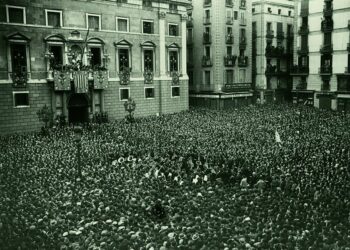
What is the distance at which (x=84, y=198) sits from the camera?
52.9 feet

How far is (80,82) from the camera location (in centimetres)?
3612

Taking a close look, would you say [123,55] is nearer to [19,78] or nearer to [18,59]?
[18,59]

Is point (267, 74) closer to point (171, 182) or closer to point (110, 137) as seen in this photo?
point (110, 137)

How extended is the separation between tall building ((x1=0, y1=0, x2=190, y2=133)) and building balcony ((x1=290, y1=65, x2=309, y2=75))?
1701cm

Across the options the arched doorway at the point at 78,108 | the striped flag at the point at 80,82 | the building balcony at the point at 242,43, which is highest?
the building balcony at the point at 242,43

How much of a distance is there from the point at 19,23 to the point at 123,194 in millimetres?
23387

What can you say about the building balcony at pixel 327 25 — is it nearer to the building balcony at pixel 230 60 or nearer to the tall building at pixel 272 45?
the tall building at pixel 272 45

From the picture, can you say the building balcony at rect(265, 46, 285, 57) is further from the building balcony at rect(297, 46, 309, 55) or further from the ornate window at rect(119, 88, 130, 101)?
the ornate window at rect(119, 88, 130, 101)

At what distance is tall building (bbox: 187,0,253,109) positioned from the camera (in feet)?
163

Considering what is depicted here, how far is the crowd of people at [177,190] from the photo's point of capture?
38.6ft

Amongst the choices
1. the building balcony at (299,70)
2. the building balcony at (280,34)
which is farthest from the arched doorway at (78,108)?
the building balcony at (280,34)

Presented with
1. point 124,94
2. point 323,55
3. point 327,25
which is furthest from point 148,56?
point 327,25

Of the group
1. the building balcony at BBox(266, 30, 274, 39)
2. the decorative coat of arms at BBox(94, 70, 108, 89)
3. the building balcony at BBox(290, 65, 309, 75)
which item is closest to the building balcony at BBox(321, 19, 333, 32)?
the building balcony at BBox(290, 65, 309, 75)

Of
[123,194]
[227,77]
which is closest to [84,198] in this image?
[123,194]
